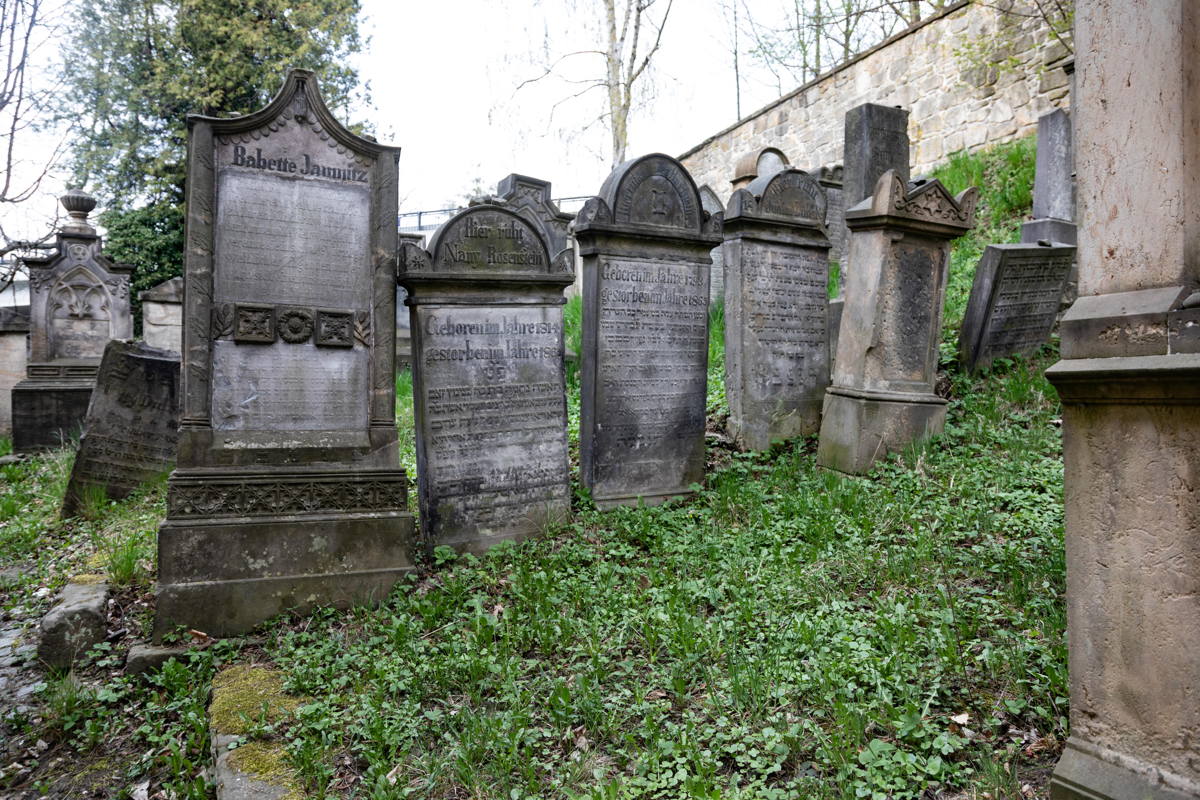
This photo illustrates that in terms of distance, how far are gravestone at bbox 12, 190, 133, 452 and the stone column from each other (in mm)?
10417

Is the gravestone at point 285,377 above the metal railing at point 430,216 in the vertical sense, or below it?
below

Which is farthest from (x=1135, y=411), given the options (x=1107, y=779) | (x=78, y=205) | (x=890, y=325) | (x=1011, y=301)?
(x=78, y=205)

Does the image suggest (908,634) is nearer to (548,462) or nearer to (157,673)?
(548,462)

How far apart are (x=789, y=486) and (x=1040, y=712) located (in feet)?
9.40

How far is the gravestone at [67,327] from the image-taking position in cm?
935

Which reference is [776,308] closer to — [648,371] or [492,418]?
[648,371]

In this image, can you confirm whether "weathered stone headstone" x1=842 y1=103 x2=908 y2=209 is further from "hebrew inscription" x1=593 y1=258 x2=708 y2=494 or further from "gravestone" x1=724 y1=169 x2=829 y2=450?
"hebrew inscription" x1=593 y1=258 x2=708 y2=494

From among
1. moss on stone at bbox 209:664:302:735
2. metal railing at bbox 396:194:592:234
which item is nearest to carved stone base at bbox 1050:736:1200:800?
moss on stone at bbox 209:664:302:735

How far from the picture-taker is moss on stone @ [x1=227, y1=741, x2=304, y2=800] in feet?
8.38

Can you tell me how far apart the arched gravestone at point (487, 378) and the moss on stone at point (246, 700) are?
144 centimetres

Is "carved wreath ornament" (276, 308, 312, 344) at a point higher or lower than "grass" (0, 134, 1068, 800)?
higher

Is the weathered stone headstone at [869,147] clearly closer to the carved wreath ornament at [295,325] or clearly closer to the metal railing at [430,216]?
the carved wreath ornament at [295,325]

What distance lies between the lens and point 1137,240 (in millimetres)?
1979

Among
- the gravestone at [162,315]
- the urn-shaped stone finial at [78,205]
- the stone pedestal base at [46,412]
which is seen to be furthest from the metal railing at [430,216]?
the stone pedestal base at [46,412]
